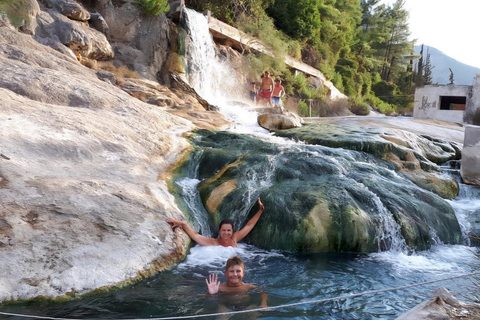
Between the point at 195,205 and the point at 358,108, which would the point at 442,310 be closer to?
the point at 195,205

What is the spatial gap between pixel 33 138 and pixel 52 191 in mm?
1299

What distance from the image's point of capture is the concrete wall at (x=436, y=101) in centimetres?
1855

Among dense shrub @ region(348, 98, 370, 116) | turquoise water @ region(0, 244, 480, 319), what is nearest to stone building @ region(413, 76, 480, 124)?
dense shrub @ region(348, 98, 370, 116)

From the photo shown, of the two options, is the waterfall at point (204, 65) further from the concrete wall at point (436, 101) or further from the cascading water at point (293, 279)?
the cascading water at point (293, 279)

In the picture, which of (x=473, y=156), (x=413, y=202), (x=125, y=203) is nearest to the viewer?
(x=125, y=203)

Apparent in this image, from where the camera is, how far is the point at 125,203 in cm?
575

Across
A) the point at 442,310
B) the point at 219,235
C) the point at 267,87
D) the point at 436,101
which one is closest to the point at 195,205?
the point at 219,235

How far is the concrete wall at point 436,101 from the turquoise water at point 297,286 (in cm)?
1345

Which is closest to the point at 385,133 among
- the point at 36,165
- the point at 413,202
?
the point at 413,202

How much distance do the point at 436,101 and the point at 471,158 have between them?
9.70 meters

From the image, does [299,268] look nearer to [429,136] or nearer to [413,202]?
[413,202]

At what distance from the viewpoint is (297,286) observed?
501cm

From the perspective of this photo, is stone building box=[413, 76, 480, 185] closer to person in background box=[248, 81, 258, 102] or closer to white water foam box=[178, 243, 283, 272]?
person in background box=[248, 81, 258, 102]

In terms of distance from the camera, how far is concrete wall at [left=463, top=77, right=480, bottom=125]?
59.4ft
